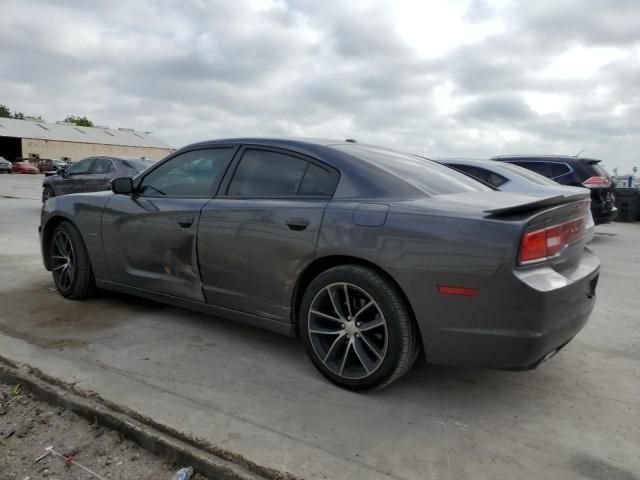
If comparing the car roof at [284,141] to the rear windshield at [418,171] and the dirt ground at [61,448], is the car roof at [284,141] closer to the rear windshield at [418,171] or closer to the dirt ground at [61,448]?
the rear windshield at [418,171]

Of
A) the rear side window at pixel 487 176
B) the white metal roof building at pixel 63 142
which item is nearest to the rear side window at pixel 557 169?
the rear side window at pixel 487 176

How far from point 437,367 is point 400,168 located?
132 centimetres

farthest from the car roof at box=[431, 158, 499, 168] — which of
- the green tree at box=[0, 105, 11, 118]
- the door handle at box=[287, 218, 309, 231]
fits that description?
the green tree at box=[0, 105, 11, 118]

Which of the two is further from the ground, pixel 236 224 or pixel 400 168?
pixel 400 168

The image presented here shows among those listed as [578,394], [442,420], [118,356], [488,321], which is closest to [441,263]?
[488,321]

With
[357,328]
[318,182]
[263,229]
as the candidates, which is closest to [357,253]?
Result: [357,328]

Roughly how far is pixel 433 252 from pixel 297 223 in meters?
0.88

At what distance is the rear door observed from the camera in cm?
315

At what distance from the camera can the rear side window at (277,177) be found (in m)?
3.22

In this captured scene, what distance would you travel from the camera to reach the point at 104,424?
2.68 m

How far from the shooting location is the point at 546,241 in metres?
2.63

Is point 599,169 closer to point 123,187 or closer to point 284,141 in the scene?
point 284,141

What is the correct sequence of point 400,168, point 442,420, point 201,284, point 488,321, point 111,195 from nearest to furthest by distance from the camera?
point 488,321
point 442,420
point 400,168
point 201,284
point 111,195

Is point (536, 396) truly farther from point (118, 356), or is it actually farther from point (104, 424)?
point (118, 356)
